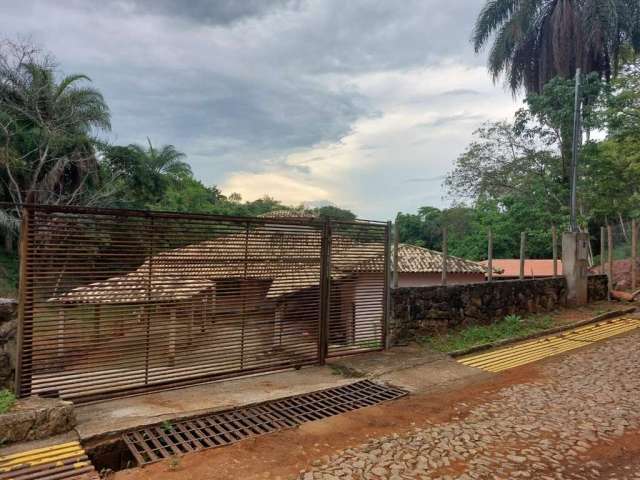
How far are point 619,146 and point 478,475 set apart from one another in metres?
15.4

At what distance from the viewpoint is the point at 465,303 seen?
8000 mm

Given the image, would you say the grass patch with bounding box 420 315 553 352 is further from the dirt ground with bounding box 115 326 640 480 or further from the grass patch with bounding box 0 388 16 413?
the grass patch with bounding box 0 388 16 413

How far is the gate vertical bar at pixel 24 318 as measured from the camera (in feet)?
12.5

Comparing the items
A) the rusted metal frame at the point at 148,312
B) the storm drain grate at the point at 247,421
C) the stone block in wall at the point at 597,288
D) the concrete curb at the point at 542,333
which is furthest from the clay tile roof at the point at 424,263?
the rusted metal frame at the point at 148,312

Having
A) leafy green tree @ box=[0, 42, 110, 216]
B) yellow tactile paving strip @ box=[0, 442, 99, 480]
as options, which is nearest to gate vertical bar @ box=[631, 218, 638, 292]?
yellow tactile paving strip @ box=[0, 442, 99, 480]

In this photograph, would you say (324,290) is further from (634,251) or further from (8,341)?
(634,251)

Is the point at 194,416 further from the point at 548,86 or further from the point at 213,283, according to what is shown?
the point at 548,86

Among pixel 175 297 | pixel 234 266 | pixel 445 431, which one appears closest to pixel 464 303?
pixel 445 431

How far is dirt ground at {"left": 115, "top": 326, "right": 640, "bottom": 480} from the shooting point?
314cm

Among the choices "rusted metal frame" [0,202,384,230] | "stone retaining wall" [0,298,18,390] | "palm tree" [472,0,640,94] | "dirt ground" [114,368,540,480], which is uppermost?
"palm tree" [472,0,640,94]

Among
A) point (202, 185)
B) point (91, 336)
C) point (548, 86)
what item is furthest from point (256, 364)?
point (202, 185)

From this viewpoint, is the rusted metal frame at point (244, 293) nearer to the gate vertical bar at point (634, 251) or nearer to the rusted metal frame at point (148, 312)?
the rusted metal frame at point (148, 312)

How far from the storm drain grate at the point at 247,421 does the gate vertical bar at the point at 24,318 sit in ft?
3.61

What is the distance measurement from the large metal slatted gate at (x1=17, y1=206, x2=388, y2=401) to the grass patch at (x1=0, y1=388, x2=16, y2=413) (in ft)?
0.43
